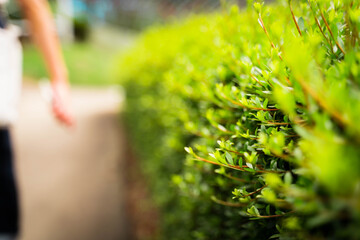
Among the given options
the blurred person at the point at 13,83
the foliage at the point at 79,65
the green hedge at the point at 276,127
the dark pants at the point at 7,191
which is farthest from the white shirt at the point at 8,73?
the foliage at the point at 79,65

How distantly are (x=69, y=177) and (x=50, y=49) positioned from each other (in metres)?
2.80

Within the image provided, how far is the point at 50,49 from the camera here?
2.28 metres

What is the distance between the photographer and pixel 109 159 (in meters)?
5.22

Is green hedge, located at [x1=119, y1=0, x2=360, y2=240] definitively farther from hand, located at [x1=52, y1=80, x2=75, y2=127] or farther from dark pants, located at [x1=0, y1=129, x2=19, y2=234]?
dark pants, located at [x1=0, y1=129, x2=19, y2=234]

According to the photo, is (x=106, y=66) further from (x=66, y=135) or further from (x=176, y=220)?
(x=176, y=220)

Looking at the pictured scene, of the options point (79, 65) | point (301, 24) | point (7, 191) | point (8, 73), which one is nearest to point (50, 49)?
point (8, 73)

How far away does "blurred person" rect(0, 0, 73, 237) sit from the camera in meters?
1.85

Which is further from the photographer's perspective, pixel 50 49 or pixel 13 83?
pixel 50 49

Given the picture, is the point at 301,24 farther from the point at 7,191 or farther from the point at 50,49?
the point at 7,191

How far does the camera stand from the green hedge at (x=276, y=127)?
21.0 inches

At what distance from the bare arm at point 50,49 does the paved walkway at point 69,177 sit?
1.74 metres

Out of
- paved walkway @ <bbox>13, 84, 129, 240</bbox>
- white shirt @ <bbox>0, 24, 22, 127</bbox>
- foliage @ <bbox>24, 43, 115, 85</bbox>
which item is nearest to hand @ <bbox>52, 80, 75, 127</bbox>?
white shirt @ <bbox>0, 24, 22, 127</bbox>

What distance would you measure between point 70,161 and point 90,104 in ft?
11.9

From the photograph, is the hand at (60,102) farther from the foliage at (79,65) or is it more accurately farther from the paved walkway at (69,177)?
the foliage at (79,65)
